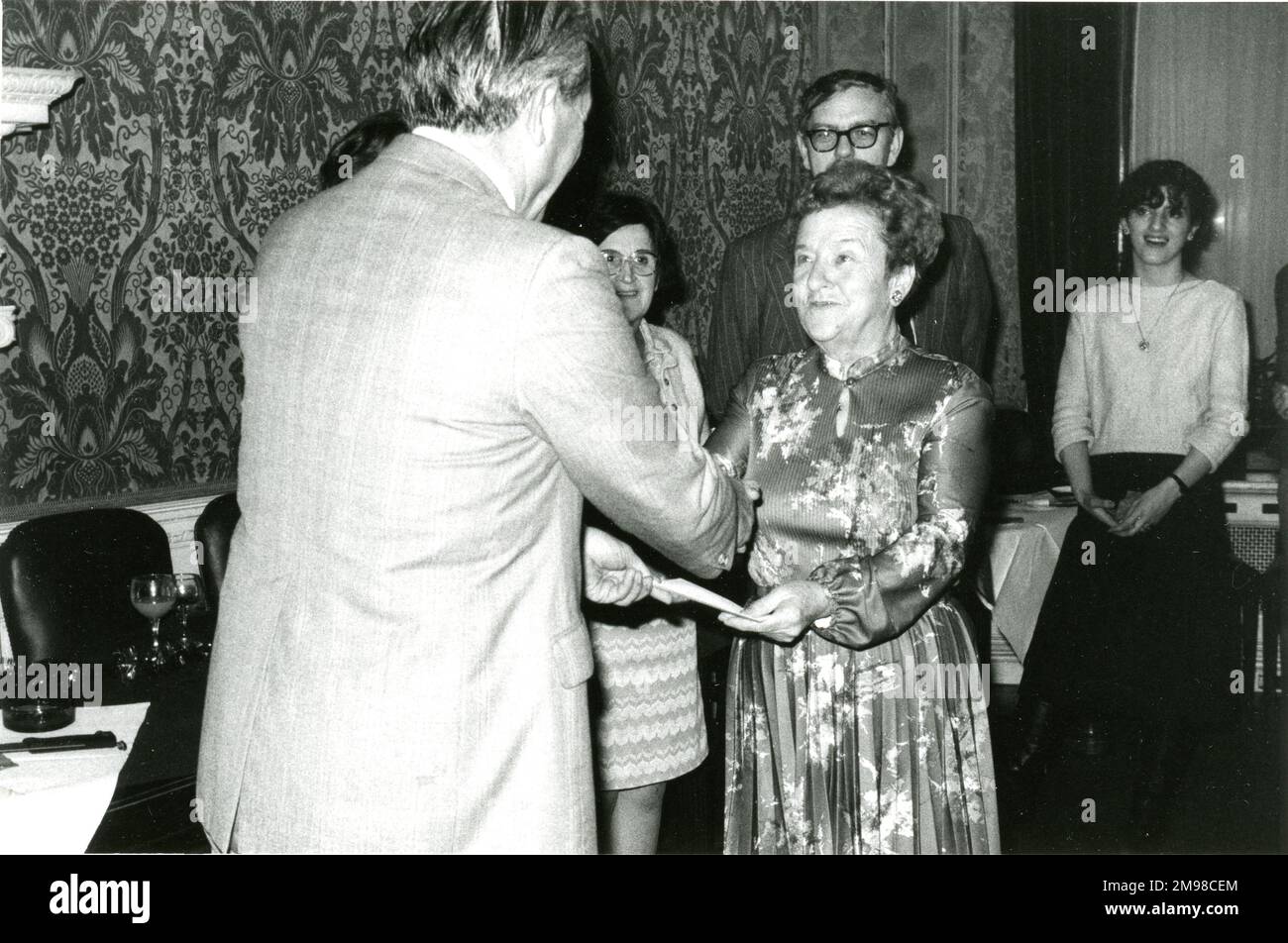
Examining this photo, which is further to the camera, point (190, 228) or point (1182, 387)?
point (1182, 387)

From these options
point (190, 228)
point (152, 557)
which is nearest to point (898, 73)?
point (190, 228)

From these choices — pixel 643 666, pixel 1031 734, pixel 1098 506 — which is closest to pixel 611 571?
pixel 643 666

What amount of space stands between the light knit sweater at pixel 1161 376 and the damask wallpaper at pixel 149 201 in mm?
2286

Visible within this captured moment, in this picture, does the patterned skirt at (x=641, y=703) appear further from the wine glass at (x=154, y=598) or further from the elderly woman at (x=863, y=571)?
the wine glass at (x=154, y=598)

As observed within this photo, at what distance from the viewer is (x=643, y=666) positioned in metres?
2.29

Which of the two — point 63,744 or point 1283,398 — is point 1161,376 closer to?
point 1283,398

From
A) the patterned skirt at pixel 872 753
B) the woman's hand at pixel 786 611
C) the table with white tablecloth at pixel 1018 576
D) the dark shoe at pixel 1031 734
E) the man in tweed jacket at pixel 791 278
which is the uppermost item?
the man in tweed jacket at pixel 791 278

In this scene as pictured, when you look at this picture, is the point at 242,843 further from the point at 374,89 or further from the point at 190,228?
the point at 374,89

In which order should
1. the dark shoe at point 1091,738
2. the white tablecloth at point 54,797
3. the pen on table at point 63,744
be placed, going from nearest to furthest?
the white tablecloth at point 54,797 < the pen on table at point 63,744 < the dark shoe at point 1091,738

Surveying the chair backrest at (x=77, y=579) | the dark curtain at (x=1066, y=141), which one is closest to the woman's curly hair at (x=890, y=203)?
the chair backrest at (x=77, y=579)

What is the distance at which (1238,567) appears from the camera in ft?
13.8

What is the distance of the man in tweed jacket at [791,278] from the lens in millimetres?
2645
